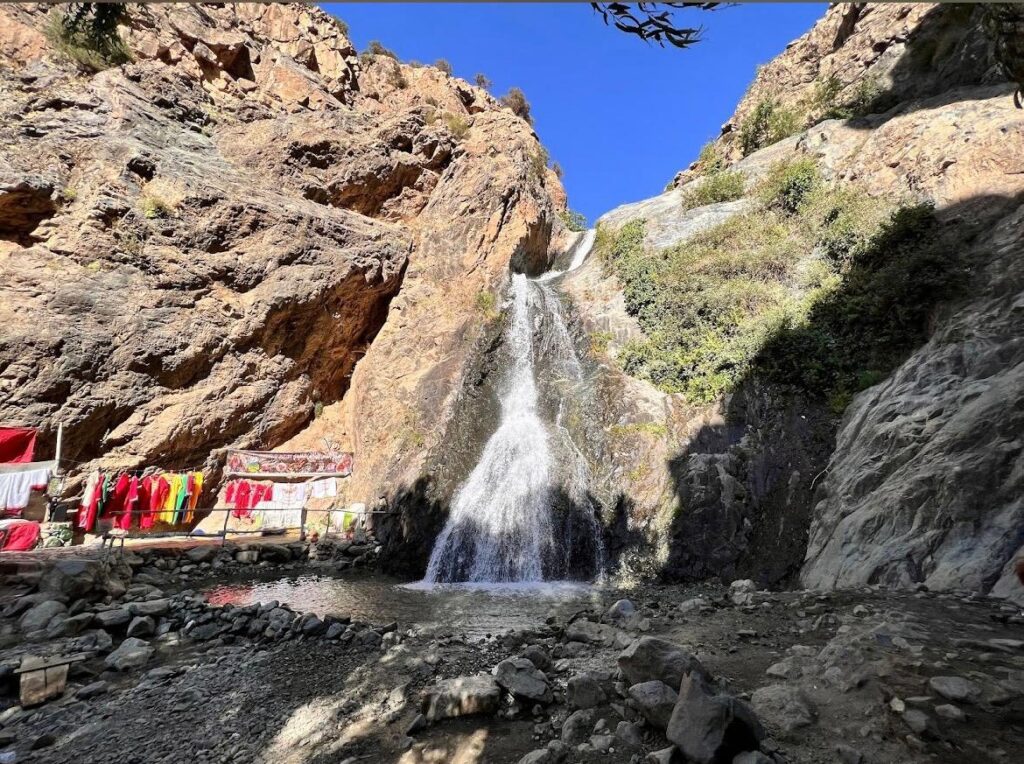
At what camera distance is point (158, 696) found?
566 cm

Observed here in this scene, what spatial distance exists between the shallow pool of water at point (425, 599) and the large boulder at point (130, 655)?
2.80 metres

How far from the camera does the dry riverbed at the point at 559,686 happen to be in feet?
11.7

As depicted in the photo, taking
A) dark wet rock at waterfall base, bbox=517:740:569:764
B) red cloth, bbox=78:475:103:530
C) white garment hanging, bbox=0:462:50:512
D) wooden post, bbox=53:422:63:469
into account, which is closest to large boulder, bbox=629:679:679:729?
dark wet rock at waterfall base, bbox=517:740:569:764

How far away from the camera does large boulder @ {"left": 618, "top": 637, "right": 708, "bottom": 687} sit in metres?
4.21

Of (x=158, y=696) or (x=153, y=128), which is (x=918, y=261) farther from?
(x=153, y=128)

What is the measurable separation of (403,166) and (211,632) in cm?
2192

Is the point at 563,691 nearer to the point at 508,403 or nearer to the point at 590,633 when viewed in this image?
the point at 590,633

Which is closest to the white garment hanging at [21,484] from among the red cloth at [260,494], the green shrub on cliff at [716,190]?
the red cloth at [260,494]

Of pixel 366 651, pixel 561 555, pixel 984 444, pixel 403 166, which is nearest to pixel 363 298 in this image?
pixel 403 166

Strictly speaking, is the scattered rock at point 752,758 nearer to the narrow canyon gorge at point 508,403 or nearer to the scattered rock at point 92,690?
the narrow canyon gorge at point 508,403

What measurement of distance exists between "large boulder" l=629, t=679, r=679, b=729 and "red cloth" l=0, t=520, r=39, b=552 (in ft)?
48.2

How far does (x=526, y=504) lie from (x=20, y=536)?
497 inches

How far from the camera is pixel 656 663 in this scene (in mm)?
4293

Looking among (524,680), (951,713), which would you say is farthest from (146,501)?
(951,713)
